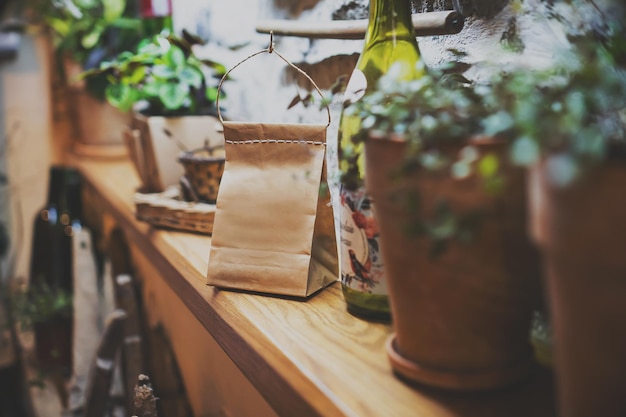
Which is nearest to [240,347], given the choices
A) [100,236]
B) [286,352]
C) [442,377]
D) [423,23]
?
[286,352]

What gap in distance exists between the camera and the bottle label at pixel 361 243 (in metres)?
0.72

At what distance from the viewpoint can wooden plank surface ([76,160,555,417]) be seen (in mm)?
574

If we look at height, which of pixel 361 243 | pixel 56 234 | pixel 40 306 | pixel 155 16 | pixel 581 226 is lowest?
pixel 40 306

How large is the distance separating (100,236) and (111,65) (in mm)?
1240

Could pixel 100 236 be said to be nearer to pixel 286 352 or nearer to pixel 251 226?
pixel 251 226

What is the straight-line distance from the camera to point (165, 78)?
4.49 feet

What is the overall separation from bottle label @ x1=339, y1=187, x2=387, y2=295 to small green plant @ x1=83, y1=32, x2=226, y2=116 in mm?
732

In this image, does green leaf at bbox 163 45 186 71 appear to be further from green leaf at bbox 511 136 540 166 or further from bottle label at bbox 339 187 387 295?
green leaf at bbox 511 136 540 166

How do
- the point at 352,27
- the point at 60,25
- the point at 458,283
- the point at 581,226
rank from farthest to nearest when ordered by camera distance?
the point at 60,25
the point at 352,27
the point at 458,283
the point at 581,226

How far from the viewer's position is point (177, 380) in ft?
5.29

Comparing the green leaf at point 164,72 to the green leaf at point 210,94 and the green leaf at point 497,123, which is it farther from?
the green leaf at point 497,123

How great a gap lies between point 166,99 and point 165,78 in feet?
0.16

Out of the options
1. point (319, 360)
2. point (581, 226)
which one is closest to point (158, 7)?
point (319, 360)

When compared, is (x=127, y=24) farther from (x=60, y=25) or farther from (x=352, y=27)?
(x=352, y=27)
